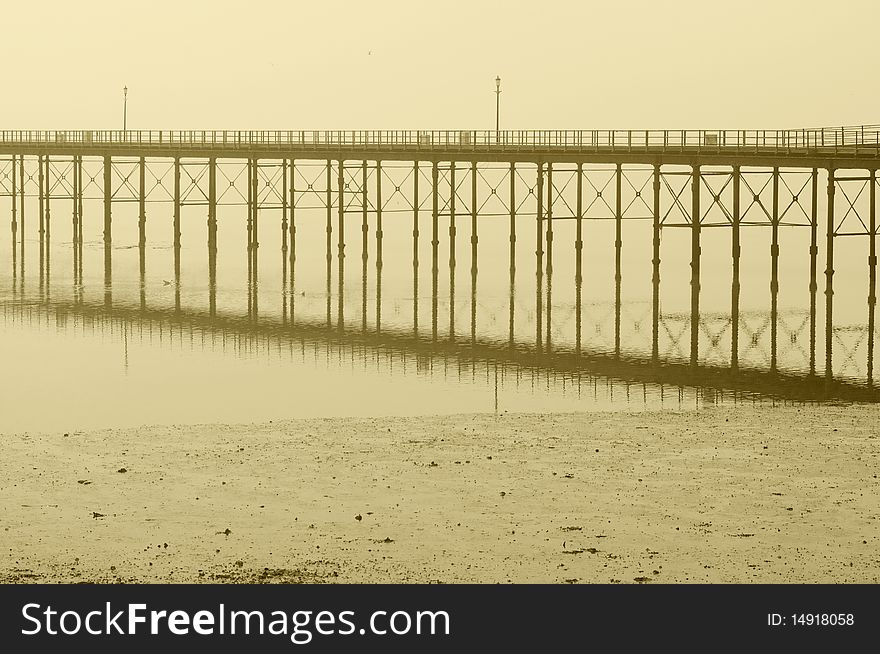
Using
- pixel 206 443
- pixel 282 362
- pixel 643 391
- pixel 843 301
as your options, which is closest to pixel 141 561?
pixel 206 443

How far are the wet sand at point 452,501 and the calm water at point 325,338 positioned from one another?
334cm

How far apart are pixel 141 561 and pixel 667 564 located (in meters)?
6.11

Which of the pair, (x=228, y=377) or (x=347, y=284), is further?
(x=347, y=284)

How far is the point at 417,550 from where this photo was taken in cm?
1911

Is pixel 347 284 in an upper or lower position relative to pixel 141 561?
upper

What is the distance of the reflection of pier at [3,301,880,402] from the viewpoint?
111 ft

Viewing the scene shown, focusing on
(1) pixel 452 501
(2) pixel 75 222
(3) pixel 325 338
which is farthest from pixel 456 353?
(2) pixel 75 222

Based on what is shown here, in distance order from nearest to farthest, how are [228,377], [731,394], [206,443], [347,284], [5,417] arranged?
1. [206,443]
2. [5,417]
3. [731,394]
4. [228,377]
5. [347,284]

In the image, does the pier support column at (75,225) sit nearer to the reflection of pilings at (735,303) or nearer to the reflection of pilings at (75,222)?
the reflection of pilings at (75,222)

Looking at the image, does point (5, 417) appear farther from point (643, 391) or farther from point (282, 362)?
point (643, 391)

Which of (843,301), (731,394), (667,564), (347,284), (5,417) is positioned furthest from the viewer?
(347,284)

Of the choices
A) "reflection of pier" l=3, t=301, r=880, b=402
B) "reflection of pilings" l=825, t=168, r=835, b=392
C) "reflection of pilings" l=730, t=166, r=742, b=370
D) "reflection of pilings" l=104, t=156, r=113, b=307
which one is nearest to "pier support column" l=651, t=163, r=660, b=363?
"reflection of pier" l=3, t=301, r=880, b=402

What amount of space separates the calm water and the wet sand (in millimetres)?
3337

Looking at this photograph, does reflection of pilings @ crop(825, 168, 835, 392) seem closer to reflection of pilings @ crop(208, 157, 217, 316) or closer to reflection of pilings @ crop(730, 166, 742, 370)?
reflection of pilings @ crop(730, 166, 742, 370)
